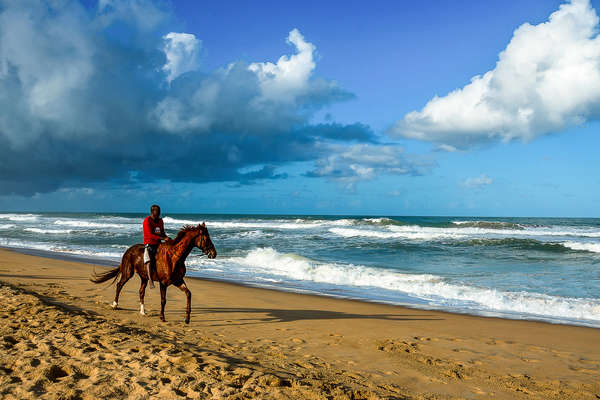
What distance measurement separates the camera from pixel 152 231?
7.45m

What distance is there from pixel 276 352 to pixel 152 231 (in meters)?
3.33

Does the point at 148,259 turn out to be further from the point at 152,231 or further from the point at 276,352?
the point at 276,352

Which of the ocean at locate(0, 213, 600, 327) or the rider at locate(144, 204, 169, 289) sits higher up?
the rider at locate(144, 204, 169, 289)

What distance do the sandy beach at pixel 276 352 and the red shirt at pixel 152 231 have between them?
1384 millimetres

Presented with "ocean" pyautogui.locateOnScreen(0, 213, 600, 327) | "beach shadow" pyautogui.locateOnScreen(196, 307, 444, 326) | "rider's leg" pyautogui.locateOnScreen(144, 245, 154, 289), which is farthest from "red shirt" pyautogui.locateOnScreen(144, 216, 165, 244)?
"ocean" pyautogui.locateOnScreen(0, 213, 600, 327)

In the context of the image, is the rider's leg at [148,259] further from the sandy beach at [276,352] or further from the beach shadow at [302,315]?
the beach shadow at [302,315]

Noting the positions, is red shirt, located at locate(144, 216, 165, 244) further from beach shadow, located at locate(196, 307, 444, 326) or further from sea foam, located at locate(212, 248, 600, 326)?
sea foam, located at locate(212, 248, 600, 326)

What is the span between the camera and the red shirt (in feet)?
24.2

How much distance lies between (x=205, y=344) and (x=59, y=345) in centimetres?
177

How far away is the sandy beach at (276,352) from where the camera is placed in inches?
157

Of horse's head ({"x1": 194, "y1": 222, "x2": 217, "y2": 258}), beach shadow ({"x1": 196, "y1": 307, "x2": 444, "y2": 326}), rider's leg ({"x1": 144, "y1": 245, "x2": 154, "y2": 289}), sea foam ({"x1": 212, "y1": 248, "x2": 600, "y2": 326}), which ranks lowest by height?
sea foam ({"x1": 212, "y1": 248, "x2": 600, "y2": 326})

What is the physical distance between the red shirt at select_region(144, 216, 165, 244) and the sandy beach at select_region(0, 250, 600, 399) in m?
1.38

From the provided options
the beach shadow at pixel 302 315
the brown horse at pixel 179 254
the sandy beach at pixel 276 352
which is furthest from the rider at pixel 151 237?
the beach shadow at pixel 302 315

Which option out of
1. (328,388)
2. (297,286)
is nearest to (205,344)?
(328,388)
